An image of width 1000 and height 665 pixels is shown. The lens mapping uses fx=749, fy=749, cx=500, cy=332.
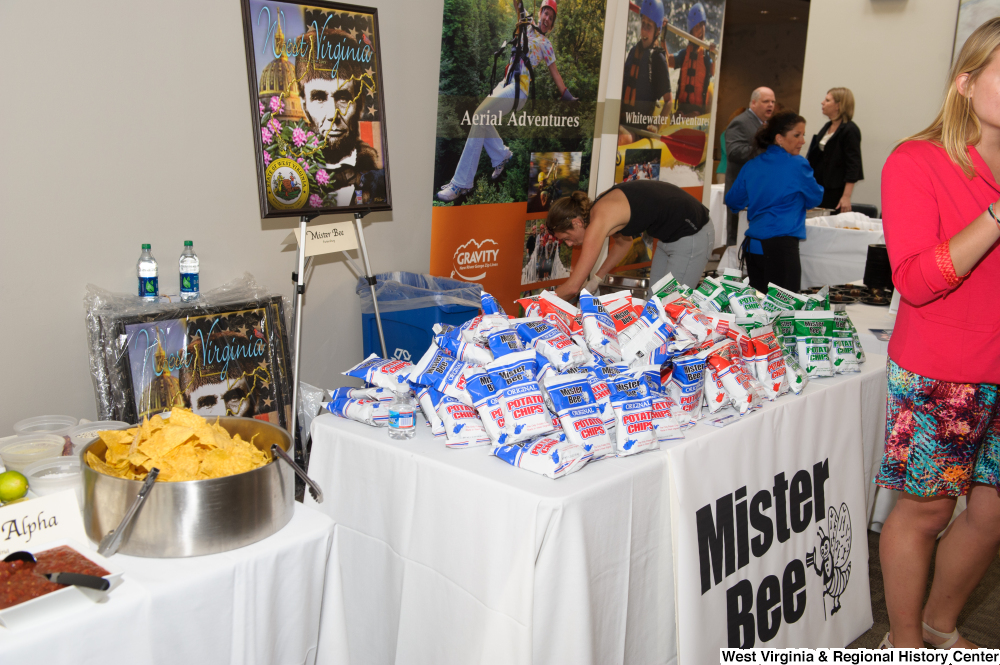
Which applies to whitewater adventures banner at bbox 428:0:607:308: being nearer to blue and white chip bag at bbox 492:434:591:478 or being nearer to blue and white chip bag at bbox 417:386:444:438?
blue and white chip bag at bbox 417:386:444:438

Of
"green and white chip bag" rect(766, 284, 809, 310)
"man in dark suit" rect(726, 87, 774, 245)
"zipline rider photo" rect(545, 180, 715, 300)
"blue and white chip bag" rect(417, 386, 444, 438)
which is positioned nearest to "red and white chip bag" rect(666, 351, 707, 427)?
"blue and white chip bag" rect(417, 386, 444, 438)

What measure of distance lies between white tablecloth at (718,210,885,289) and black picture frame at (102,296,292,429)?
351cm

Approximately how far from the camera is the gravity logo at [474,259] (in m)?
3.96

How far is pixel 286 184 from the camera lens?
295cm

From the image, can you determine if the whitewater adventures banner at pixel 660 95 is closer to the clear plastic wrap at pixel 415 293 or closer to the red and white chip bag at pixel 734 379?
the clear plastic wrap at pixel 415 293

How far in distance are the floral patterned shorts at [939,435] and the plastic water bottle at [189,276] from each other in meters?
2.26

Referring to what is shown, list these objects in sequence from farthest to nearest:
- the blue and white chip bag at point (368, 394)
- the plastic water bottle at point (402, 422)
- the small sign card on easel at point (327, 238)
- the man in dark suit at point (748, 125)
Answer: the man in dark suit at point (748, 125) < the small sign card on easel at point (327, 238) < the blue and white chip bag at point (368, 394) < the plastic water bottle at point (402, 422)

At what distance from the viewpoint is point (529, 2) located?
3986 millimetres

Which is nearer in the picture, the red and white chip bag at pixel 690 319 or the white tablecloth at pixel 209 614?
the white tablecloth at pixel 209 614

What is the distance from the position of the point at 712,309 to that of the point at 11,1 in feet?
7.65

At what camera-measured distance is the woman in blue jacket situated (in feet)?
14.2

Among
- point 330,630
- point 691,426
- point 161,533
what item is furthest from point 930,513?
point 161,533

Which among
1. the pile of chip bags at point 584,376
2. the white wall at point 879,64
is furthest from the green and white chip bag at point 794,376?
the white wall at point 879,64

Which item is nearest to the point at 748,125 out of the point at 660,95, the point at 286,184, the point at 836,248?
the point at 660,95
